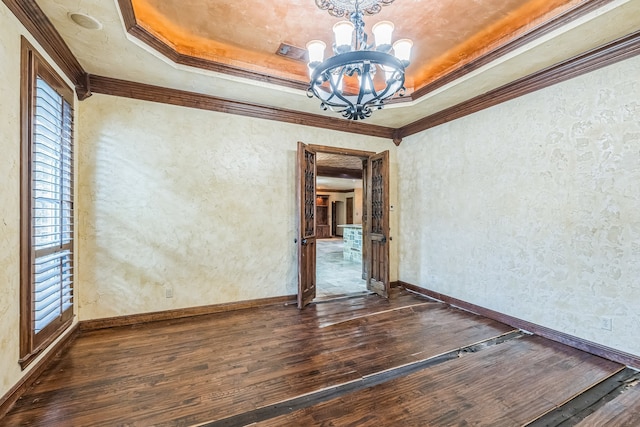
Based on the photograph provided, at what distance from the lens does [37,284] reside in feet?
7.55

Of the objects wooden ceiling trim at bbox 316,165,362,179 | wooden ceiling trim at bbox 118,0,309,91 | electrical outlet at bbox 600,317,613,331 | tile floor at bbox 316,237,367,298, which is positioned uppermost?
wooden ceiling trim at bbox 118,0,309,91

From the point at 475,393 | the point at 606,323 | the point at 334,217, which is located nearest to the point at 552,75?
the point at 606,323

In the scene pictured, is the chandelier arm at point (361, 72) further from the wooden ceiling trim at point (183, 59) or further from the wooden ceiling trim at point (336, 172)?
the wooden ceiling trim at point (336, 172)

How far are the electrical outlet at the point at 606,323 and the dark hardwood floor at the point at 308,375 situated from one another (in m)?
0.29

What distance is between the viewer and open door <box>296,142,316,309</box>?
395 centimetres

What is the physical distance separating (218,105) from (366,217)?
9.74 feet

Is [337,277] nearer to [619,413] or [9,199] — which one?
[619,413]

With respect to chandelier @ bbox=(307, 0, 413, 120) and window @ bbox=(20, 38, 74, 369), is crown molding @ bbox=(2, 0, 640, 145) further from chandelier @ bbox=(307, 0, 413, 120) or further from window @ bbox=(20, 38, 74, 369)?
chandelier @ bbox=(307, 0, 413, 120)

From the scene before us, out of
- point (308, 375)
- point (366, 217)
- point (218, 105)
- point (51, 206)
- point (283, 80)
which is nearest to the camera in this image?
point (308, 375)

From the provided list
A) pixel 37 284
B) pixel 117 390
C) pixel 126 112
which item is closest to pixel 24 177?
pixel 37 284

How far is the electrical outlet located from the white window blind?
488 centimetres

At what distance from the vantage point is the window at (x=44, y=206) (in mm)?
Answer: 2135

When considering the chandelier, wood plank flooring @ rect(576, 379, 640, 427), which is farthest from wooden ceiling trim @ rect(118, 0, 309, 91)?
wood plank flooring @ rect(576, 379, 640, 427)

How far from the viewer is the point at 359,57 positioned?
1.92m
